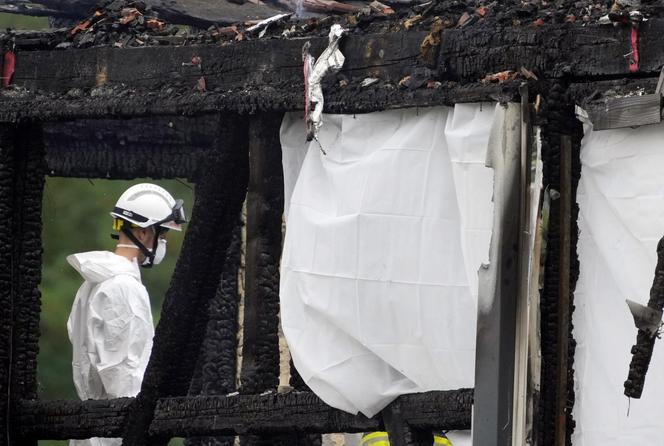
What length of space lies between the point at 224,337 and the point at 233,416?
337cm

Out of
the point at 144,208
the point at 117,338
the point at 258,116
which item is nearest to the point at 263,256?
the point at 258,116

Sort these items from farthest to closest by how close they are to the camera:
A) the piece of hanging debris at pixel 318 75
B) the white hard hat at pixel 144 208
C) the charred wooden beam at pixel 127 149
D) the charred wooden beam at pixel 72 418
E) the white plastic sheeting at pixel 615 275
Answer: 1. the white hard hat at pixel 144 208
2. the charred wooden beam at pixel 127 149
3. the charred wooden beam at pixel 72 418
4. the piece of hanging debris at pixel 318 75
5. the white plastic sheeting at pixel 615 275

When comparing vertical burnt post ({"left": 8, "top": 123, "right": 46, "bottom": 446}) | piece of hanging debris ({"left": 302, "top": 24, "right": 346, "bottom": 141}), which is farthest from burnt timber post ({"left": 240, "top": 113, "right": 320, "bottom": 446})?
vertical burnt post ({"left": 8, "top": 123, "right": 46, "bottom": 446})

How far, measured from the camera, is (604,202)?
16.5ft

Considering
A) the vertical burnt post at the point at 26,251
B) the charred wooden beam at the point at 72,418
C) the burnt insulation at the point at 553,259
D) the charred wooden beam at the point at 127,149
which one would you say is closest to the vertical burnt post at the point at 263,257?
the charred wooden beam at the point at 72,418

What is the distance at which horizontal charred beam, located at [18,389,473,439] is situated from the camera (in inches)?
220

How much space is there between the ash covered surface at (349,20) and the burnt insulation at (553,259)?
323 mm

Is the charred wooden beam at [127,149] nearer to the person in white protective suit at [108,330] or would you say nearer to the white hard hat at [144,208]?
the white hard hat at [144,208]

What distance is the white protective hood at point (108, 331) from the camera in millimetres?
8992

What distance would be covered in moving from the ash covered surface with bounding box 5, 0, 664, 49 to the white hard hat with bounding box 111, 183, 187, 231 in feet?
8.56

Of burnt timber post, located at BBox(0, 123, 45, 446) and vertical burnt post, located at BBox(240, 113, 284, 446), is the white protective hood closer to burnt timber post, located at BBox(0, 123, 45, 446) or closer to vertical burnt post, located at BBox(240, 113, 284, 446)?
burnt timber post, located at BBox(0, 123, 45, 446)

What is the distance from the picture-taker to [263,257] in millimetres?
6086

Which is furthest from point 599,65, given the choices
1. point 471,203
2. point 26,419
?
point 26,419

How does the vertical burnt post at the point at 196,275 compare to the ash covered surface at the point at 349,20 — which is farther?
the vertical burnt post at the point at 196,275
